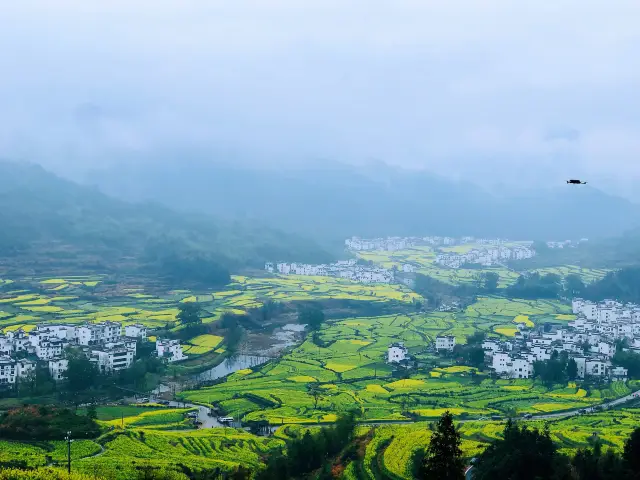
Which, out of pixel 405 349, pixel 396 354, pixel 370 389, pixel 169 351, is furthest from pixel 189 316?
pixel 370 389

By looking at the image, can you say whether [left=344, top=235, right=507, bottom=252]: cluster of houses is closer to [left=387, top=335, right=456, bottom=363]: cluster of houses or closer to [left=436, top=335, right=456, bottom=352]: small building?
[left=436, top=335, right=456, bottom=352]: small building

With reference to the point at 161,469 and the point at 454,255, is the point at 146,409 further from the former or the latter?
the point at 454,255

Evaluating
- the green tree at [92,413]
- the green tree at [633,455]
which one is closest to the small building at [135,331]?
the green tree at [92,413]

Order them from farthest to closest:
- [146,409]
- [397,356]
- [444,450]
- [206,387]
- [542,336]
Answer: [542,336] < [397,356] < [206,387] < [146,409] < [444,450]

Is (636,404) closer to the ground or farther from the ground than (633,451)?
closer to the ground

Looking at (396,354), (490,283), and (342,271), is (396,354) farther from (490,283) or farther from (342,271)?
(342,271)

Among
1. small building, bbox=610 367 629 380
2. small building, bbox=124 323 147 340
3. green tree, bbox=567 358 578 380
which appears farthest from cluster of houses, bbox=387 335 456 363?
small building, bbox=124 323 147 340

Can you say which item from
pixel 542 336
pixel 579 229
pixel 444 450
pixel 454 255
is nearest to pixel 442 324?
pixel 542 336
